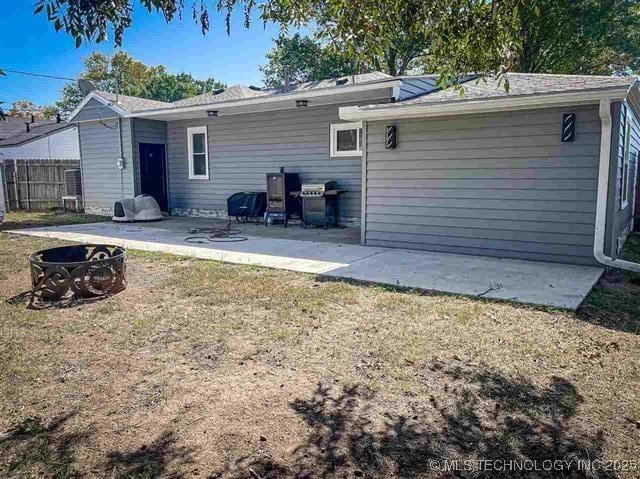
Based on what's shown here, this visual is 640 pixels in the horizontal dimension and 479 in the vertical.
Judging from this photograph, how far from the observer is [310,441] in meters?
2.09

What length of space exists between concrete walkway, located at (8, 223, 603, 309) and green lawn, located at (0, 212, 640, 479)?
0.39m

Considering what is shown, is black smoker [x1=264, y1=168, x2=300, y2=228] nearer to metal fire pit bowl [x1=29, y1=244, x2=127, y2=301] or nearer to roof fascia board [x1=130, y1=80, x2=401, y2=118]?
roof fascia board [x1=130, y1=80, x2=401, y2=118]

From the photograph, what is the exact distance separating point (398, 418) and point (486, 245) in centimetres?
456

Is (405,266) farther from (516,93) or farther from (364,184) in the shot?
(516,93)

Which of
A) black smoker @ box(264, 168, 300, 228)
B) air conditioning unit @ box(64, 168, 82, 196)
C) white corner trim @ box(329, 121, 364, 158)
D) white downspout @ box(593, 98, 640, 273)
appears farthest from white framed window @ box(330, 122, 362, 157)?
air conditioning unit @ box(64, 168, 82, 196)

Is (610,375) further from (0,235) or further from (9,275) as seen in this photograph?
(0,235)

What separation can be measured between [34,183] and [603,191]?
51.0 ft

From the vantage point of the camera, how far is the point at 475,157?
627 centimetres

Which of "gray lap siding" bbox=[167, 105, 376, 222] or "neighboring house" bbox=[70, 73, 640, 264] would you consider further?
"gray lap siding" bbox=[167, 105, 376, 222]

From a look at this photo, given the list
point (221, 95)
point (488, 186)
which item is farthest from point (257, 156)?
point (488, 186)

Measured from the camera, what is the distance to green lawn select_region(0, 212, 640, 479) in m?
1.98

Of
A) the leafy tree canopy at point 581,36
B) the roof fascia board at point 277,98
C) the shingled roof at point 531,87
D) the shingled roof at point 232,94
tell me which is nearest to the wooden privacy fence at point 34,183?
the shingled roof at point 232,94

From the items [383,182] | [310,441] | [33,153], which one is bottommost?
[310,441]

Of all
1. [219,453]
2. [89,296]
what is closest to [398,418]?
[219,453]
